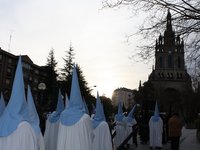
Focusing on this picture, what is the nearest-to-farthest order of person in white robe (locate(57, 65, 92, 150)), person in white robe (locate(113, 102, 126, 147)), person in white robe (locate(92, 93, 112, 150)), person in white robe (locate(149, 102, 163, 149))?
person in white robe (locate(57, 65, 92, 150))
person in white robe (locate(92, 93, 112, 150))
person in white robe (locate(149, 102, 163, 149))
person in white robe (locate(113, 102, 126, 147))

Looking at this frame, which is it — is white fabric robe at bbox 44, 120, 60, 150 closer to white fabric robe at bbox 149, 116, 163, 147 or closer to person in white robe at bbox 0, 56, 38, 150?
person in white robe at bbox 0, 56, 38, 150

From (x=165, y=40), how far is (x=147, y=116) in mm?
9972

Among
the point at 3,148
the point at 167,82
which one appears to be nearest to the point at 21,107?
the point at 3,148

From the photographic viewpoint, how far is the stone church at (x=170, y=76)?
12.3 m

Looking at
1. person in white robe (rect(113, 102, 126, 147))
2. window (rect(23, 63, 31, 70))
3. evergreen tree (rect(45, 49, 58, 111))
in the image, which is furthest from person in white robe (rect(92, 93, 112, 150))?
window (rect(23, 63, 31, 70))

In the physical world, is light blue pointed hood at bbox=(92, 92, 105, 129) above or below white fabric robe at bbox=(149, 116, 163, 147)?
above

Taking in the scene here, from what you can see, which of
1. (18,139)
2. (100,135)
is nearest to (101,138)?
(100,135)

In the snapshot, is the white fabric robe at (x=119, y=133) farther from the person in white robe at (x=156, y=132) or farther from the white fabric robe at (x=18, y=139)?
the white fabric robe at (x=18, y=139)

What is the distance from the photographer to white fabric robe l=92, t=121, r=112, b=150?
12.3 metres

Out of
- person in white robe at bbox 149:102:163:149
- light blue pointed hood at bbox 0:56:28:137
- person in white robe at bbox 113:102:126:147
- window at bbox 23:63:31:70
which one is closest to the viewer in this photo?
light blue pointed hood at bbox 0:56:28:137

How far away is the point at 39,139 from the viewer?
7.04m

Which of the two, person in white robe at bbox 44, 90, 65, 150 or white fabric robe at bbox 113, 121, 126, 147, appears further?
white fabric robe at bbox 113, 121, 126, 147

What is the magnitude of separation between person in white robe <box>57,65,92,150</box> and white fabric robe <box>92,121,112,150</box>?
3755 mm

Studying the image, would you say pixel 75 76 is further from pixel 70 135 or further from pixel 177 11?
pixel 177 11
